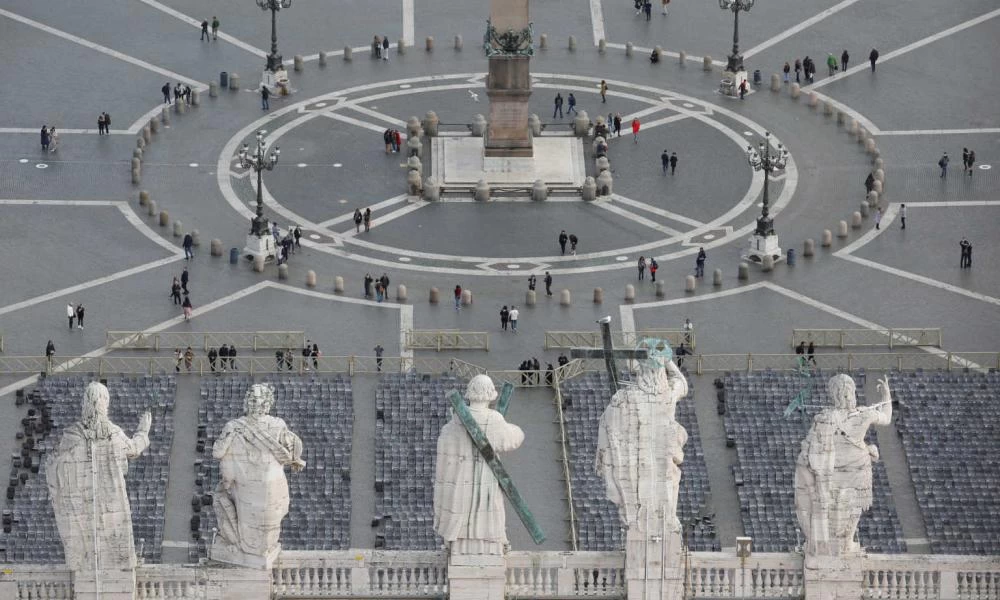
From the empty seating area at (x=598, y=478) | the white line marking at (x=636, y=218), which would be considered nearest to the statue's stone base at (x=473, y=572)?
the empty seating area at (x=598, y=478)

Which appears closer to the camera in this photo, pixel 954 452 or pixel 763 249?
pixel 954 452

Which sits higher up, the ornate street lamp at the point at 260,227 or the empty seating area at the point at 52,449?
the ornate street lamp at the point at 260,227

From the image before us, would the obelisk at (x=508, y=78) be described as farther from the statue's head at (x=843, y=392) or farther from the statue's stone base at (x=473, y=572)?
the statue's stone base at (x=473, y=572)

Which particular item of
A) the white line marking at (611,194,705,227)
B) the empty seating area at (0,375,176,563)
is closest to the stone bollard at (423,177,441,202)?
the white line marking at (611,194,705,227)

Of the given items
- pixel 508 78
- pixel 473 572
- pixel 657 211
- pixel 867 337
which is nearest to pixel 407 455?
pixel 867 337

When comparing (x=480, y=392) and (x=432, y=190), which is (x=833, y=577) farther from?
(x=432, y=190)

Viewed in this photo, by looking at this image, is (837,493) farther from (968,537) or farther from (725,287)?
(725,287)

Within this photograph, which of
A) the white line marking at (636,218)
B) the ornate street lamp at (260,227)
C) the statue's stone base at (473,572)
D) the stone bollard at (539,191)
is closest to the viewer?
the statue's stone base at (473,572)
